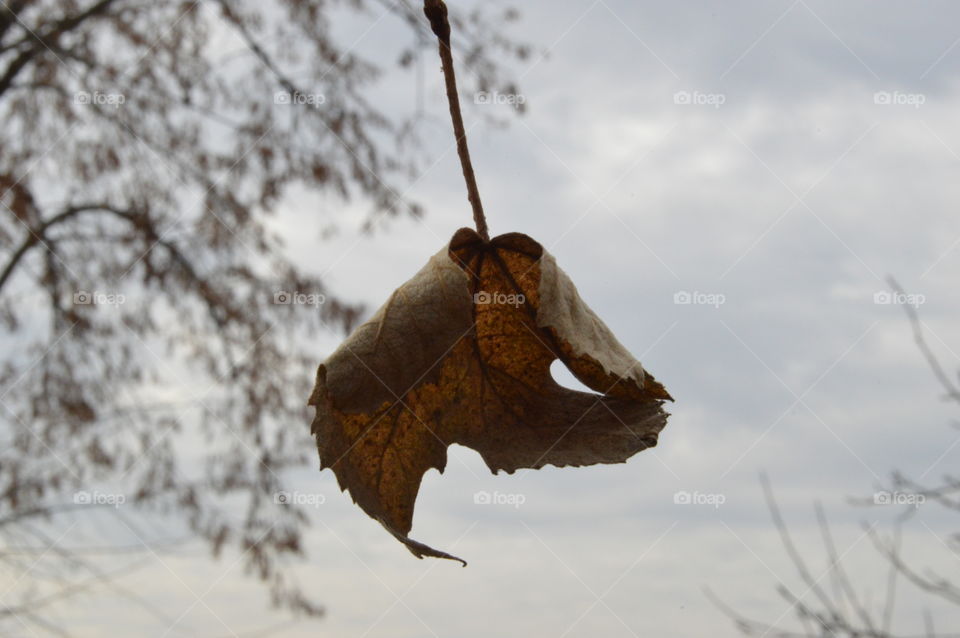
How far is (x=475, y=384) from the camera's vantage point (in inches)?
26.5

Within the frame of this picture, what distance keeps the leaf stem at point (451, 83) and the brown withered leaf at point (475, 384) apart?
10cm

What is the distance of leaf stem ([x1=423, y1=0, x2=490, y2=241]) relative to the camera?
427mm

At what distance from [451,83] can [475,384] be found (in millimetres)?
292

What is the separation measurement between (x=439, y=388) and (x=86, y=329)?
Result: 4828 millimetres

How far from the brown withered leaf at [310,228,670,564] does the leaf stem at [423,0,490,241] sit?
10 centimetres

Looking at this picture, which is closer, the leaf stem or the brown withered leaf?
the leaf stem

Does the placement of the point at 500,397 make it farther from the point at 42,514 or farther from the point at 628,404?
the point at 42,514

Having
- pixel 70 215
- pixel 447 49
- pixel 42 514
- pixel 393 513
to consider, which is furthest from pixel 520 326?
pixel 70 215

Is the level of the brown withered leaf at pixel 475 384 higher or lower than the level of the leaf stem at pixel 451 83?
lower

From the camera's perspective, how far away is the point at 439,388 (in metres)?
0.66

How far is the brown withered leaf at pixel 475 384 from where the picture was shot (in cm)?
56

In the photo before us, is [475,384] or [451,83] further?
[475,384]

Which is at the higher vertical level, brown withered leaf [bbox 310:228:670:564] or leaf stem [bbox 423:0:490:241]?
leaf stem [bbox 423:0:490:241]

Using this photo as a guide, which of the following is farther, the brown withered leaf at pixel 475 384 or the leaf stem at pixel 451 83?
the brown withered leaf at pixel 475 384
